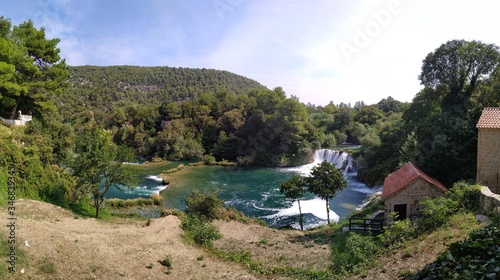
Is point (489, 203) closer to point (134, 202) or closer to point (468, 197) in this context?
point (468, 197)

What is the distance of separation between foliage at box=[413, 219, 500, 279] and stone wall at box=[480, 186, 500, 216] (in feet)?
18.9

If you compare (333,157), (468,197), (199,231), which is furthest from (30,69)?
(333,157)

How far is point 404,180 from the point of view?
17922mm

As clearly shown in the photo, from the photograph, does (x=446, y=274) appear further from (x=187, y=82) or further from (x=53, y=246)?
(x=187, y=82)

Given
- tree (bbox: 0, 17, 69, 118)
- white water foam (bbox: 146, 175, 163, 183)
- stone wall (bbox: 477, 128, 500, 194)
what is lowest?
white water foam (bbox: 146, 175, 163, 183)

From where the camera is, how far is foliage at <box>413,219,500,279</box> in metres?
5.48

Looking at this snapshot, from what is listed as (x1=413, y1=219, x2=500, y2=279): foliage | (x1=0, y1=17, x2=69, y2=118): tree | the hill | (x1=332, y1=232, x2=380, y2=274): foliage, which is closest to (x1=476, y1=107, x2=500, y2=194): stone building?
(x1=332, y1=232, x2=380, y2=274): foliage

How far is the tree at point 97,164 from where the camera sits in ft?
63.7

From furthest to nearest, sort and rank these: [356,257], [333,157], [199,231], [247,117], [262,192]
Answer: [247,117], [333,157], [262,192], [199,231], [356,257]

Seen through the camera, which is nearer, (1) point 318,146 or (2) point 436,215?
(2) point 436,215

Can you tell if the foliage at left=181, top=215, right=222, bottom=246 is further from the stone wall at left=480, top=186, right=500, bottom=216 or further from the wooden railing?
the stone wall at left=480, top=186, right=500, bottom=216

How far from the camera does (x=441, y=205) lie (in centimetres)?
1404

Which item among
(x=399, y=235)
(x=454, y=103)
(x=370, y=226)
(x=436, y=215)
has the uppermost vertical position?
(x=454, y=103)

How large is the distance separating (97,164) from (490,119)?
75.2 ft
